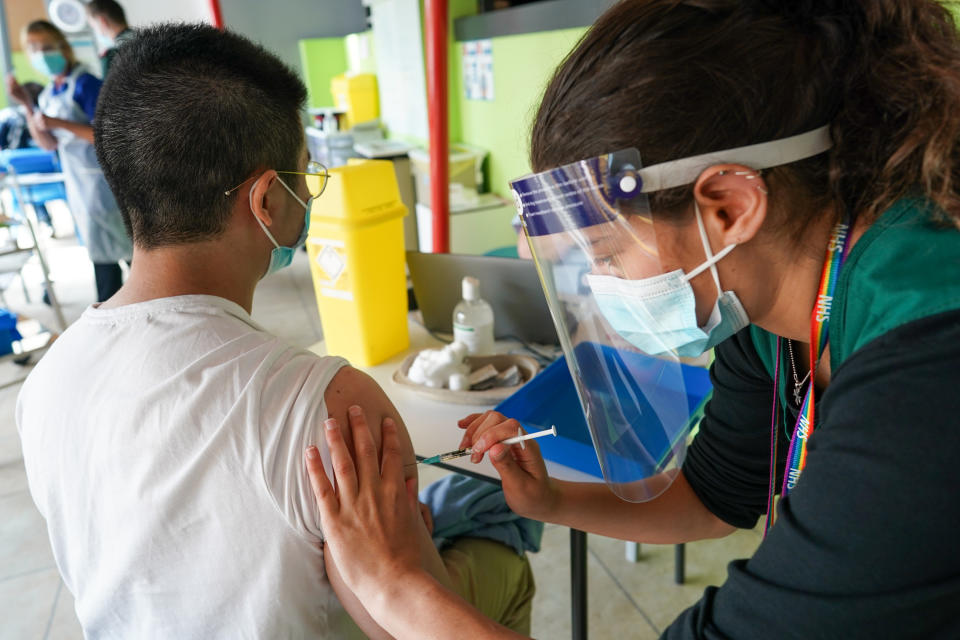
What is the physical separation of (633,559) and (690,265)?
1.59 m

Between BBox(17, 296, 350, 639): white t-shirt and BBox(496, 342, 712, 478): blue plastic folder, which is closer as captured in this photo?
BBox(17, 296, 350, 639): white t-shirt

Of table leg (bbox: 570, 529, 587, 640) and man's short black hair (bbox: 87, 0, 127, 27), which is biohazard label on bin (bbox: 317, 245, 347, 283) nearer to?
table leg (bbox: 570, 529, 587, 640)

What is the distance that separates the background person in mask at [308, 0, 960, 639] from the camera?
507mm

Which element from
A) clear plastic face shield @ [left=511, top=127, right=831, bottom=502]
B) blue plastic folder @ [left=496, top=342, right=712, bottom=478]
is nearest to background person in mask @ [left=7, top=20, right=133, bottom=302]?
blue plastic folder @ [left=496, top=342, right=712, bottom=478]

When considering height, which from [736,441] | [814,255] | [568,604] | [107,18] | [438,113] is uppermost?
[107,18]

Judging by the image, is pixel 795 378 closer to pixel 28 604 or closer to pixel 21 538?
pixel 28 604

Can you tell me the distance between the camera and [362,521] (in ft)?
2.46

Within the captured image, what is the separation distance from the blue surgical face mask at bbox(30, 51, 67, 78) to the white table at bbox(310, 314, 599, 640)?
2882 mm

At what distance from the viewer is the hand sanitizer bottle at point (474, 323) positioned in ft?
4.89

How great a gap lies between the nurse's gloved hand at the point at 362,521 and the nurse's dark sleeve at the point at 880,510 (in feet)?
1.25

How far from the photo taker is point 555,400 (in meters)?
1.35

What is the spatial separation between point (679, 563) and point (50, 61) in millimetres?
3605

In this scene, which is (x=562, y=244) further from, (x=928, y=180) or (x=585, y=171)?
(x=928, y=180)

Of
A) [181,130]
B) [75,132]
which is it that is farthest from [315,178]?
[75,132]
